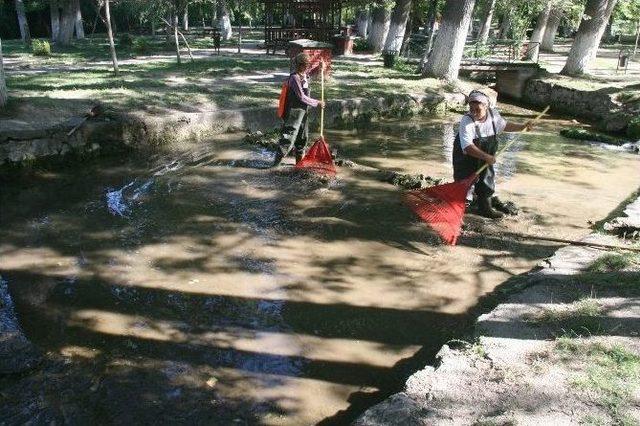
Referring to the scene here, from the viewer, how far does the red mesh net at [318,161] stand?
27.7 ft

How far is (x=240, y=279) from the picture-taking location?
Answer: 17.0 feet

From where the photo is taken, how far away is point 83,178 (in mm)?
8078

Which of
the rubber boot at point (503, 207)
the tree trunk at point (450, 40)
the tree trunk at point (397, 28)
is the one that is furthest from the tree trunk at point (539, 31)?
the rubber boot at point (503, 207)

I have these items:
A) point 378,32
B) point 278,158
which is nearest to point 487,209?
point 278,158

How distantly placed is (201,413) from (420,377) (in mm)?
1444

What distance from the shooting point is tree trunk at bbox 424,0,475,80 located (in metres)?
14.5

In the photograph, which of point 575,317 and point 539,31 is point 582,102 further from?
point 575,317

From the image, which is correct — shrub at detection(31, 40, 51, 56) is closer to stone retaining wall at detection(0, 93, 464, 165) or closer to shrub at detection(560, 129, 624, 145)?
stone retaining wall at detection(0, 93, 464, 165)

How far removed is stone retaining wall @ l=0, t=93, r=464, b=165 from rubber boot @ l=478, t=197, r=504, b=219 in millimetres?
5717

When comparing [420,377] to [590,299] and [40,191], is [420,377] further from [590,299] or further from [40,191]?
[40,191]

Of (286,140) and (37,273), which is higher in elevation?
(286,140)

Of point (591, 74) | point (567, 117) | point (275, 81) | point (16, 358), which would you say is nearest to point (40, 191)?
point (16, 358)

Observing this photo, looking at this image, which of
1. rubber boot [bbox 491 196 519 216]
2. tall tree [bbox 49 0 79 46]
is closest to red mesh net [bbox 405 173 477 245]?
rubber boot [bbox 491 196 519 216]

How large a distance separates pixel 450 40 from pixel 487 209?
9.73 meters
